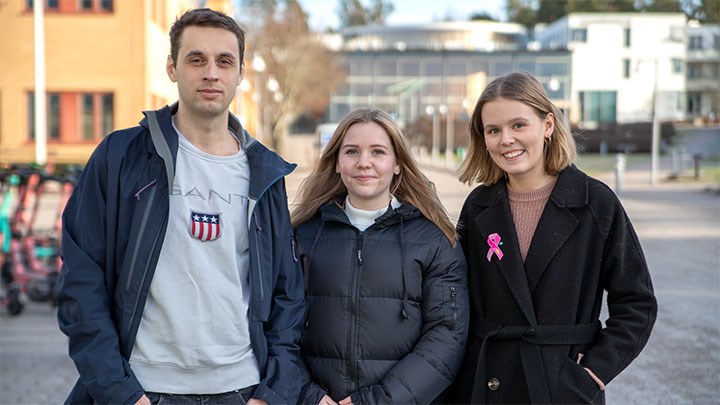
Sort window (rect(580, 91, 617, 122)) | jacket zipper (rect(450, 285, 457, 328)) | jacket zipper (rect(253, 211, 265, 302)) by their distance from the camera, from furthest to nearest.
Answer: window (rect(580, 91, 617, 122)) < jacket zipper (rect(450, 285, 457, 328)) < jacket zipper (rect(253, 211, 265, 302))

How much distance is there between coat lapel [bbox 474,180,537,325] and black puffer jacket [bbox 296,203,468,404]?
0.18 meters

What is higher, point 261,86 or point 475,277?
point 261,86

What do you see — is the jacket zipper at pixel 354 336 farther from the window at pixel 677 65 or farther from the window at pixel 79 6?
the window at pixel 677 65

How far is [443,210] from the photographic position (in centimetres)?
365

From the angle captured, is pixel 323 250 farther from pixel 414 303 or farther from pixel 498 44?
pixel 498 44

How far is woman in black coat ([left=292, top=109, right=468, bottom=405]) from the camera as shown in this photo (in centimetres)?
327

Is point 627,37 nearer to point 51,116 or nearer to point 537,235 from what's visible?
point 51,116

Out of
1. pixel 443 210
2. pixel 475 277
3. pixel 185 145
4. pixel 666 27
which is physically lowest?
pixel 475 277

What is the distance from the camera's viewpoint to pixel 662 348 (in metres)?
7.62

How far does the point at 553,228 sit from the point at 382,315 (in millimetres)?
785

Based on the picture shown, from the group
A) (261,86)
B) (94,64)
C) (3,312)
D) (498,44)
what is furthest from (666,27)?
(3,312)

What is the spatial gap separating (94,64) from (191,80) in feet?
89.6

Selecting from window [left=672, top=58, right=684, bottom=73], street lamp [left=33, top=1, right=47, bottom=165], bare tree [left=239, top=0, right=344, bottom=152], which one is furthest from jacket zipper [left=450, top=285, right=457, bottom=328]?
window [left=672, top=58, right=684, bottom=73]

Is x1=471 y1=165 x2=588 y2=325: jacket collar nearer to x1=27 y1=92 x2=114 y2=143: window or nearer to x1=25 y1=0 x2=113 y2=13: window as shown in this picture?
x1=27 y1=92 x2=114 y2=143: window
